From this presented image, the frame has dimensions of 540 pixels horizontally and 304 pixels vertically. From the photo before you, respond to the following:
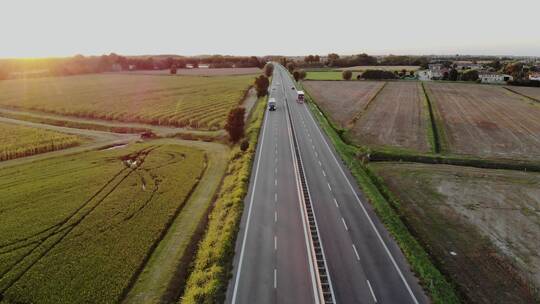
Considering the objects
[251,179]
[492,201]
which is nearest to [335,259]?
[251,179]

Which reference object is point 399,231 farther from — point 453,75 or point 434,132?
point 453,75

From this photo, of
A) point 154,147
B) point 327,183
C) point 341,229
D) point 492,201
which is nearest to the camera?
point 341,229

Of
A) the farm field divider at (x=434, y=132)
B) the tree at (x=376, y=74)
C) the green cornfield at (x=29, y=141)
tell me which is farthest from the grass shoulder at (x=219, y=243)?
the tree at (x=376, y=74)

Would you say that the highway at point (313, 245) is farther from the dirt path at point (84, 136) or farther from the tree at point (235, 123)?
the dirt path at point (84, 136)

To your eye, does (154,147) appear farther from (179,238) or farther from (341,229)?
(341,229)

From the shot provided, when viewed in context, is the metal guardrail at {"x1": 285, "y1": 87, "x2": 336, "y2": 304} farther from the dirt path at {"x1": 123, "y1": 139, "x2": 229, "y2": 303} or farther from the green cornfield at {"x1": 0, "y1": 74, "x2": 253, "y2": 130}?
the green cornfield at {"x1": 0, "y1": 74, "x2": 253, "y2": 130}

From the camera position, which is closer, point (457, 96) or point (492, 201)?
point (492, 201)
